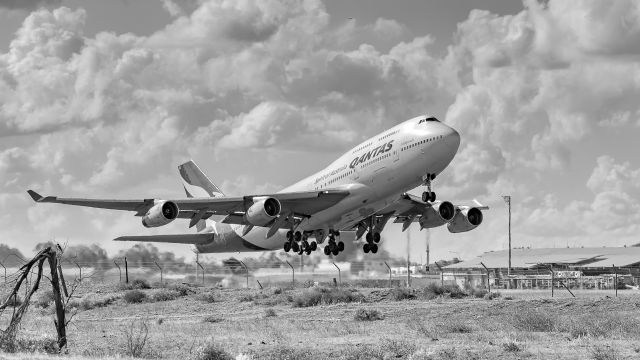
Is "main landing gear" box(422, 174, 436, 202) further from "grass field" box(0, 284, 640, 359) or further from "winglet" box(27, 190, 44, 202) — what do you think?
"winglet" box(27, 190, 44, 202)

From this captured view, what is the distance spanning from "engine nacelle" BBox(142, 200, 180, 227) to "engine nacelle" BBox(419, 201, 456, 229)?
1694 cm

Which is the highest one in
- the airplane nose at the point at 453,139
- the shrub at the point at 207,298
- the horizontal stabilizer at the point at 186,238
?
the airplane nose at the point at 453,139

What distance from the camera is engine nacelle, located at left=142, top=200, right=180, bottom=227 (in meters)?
45.2

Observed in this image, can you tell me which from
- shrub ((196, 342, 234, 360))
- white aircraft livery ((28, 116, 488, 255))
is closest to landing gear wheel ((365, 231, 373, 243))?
white aircraft livery ((28, 116, 488, 255))

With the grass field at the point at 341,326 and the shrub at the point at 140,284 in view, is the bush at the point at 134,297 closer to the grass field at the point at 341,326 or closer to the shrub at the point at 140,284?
the grass field at the point at 341,326

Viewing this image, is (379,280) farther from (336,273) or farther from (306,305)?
(306,305)

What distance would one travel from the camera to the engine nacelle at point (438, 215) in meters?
53.9

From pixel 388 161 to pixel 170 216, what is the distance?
1155cm

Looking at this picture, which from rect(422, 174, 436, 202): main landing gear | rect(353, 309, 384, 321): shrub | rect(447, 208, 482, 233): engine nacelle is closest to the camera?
rect(353, 309, 384, 321): shrub

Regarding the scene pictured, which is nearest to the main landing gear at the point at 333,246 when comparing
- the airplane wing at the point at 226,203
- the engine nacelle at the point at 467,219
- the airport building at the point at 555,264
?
the airplane wing at the point at 226,203

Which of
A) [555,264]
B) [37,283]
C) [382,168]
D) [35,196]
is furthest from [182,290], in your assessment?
[555,264]

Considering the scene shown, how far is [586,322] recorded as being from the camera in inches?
1260

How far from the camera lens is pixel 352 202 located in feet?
154

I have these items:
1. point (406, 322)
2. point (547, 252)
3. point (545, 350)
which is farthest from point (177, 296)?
point (547, 252)
